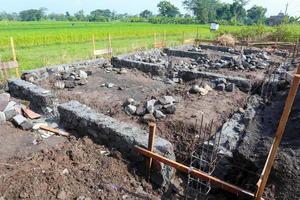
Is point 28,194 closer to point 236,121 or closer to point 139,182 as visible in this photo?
point 139,182

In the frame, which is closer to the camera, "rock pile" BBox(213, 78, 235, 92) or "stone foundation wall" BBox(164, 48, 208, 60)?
"rock pile" BBox(213, 78, 235, 92)

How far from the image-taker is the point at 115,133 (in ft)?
15.6

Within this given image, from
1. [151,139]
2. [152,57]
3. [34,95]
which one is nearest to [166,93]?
[34,95]

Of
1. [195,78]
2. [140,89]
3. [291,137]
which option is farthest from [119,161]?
[195,78]

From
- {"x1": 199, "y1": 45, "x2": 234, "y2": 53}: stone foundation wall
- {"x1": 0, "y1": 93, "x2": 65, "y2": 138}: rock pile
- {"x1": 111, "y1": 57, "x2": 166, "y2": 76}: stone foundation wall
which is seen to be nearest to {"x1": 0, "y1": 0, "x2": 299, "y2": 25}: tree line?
{"x1": 199, "y1": 45, "x2": 234, "y2": 53}: stone foundation wall

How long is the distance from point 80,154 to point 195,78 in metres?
6.23

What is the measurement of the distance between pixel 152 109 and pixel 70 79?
13.9 ft

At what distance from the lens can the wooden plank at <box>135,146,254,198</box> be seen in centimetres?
347

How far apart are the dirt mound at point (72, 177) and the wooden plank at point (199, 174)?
0.49m

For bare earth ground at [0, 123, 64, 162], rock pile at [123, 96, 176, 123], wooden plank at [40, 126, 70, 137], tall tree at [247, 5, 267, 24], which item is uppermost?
tall tree at [247, 5, 267, 24]

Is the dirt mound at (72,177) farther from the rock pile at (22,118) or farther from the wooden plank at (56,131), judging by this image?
the rock pile at (22,118)

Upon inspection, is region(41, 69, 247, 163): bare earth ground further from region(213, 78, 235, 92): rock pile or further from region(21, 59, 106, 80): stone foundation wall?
region(21, 59, 106, 80): stone foundation wall

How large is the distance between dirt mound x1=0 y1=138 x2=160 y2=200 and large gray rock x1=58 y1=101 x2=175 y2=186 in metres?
0.20

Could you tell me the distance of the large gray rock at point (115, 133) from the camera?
434 cm
